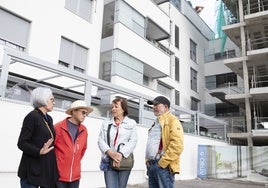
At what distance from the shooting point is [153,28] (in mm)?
18906

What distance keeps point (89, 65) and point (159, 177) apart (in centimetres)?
1070

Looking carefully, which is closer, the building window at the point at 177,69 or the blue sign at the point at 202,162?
the blue sign at the point at 202,162

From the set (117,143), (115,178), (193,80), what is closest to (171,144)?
(117,143)

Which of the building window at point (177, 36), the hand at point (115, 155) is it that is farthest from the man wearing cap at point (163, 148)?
the building window at point (177, 36)

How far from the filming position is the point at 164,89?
838 inches

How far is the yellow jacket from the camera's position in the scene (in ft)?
11.6

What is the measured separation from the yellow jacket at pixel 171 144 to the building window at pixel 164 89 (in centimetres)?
1686

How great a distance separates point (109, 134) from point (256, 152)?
1434 cm

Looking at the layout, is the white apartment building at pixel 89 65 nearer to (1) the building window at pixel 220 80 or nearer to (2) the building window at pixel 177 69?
(2) the building window at pixel 177 69

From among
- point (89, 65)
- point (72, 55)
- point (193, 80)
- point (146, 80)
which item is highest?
point (193, 80)

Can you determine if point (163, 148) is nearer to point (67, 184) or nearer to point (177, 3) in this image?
point (67, 184)

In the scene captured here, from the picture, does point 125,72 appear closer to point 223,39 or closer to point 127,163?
point 127,163

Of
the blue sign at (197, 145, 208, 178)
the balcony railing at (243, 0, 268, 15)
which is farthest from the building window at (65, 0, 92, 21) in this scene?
the balcony railing at (243, 0, 268, 15)

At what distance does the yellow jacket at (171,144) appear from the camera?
353 cm
